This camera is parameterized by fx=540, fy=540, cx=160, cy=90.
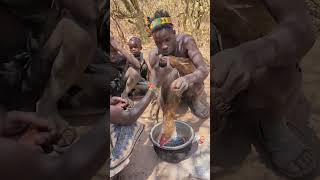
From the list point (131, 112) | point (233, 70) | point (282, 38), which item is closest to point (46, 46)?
point (131, 112)

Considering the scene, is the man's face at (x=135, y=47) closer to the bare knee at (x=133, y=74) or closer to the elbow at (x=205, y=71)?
the bare knee at (x=133, y=74)

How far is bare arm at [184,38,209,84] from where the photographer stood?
1.40 m

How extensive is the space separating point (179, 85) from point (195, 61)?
8cm

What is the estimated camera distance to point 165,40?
141 centimetres

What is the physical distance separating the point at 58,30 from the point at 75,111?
22 centimetres

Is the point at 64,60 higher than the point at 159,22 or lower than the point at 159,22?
lower

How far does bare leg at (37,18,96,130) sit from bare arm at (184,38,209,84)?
26cm

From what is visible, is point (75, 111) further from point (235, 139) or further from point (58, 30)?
point (235, 139)

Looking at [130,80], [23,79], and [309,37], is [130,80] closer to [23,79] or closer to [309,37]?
[23,79]

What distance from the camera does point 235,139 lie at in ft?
5.03

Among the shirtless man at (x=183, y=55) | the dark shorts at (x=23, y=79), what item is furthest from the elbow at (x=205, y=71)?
the dark shorts at (x=23, y=79)

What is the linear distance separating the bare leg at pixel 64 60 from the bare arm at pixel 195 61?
26 centimetres

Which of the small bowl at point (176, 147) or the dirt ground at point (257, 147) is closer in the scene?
the small bowl at point (176, 147)

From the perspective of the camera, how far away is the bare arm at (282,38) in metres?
1.44
